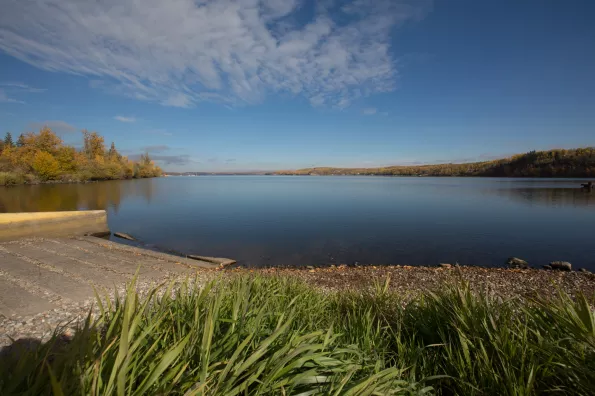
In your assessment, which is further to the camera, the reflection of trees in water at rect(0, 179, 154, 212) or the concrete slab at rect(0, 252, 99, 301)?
the reflection of trees in water at rect(0, 179, 154, 212)

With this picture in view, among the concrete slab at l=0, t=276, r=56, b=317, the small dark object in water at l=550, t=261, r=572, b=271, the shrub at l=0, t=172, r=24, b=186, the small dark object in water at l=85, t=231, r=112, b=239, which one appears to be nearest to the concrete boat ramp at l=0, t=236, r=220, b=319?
the concrete slab at l=0, t=276, r=56, b=317

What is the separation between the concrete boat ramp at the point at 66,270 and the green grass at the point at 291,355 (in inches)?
115

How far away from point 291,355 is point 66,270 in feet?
33.6

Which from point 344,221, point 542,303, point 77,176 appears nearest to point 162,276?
point 542,303

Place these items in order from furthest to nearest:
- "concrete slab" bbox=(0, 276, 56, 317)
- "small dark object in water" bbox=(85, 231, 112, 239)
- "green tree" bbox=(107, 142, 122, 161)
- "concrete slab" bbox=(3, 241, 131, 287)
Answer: "green tree" bbox=(107, 142, 122, 161)
"small dark object in water" bbox=(85, 231, 112, 239)
"concrete slab" bbox=(3, 241, 131, 287)
"concrete slab" bbox=(0, 276, 56, 317)

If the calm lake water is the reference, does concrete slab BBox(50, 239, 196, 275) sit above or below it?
above

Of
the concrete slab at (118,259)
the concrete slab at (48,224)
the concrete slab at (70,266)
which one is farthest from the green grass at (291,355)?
the concrete slab at (48,224)

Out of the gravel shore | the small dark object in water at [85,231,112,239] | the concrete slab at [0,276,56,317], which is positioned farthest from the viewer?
the small dark object in water at [85,231,112,239]

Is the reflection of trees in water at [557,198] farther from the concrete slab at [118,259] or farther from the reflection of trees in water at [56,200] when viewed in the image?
the reflection of trees in water at [56,200]

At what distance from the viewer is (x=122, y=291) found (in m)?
7.18

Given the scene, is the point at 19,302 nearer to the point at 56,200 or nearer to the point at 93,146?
the point at 56,200

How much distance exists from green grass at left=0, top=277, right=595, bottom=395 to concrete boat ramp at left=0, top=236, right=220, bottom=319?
292 centimetres

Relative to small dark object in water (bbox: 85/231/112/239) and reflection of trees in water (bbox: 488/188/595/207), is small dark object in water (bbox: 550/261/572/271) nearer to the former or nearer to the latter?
small dark object in water (bbox: 85/231/112/239)

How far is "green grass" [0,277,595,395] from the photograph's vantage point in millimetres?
1438
